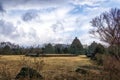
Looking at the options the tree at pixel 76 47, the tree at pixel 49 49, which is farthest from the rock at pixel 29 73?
the tree at pixel 76 47

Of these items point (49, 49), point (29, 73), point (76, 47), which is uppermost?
point (76, 47)

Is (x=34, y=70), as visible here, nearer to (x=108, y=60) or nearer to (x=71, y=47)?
(x=108, y=60)

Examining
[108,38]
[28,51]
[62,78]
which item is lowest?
[62,78]

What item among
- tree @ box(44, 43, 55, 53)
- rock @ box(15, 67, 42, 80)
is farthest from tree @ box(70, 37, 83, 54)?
rock @ box(15, 67, 42, 80)

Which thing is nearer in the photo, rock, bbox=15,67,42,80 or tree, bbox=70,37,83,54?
rock, bbox=15,67,42,80

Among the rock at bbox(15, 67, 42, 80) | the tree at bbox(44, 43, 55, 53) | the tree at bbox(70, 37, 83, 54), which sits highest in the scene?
the tree at bbox(70, 37, 83, 54)

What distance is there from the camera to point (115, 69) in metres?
16.9

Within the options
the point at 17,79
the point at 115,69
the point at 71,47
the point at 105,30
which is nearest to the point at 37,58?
the point at 17,79

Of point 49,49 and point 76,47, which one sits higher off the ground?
point 76,47

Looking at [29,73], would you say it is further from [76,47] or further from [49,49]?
[76,47]

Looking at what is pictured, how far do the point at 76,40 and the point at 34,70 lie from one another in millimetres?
77480

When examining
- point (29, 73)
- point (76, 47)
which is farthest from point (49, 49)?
point (29, 73)

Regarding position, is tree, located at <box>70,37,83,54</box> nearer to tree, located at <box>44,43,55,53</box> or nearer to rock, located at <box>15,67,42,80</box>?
tree, located at <box>44,43,55,53</box>

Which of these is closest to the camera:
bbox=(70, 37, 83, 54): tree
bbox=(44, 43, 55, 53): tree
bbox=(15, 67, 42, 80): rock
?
bbox=(15, 67, 42, 80): rock
